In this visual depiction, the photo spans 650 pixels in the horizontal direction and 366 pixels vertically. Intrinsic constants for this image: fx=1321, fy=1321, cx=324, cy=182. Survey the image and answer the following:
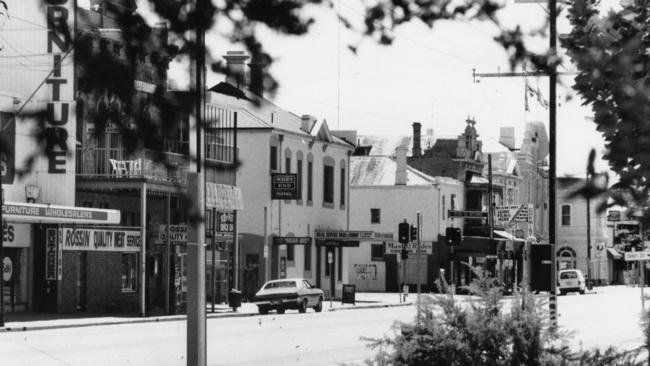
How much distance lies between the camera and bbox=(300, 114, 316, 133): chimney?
63763 millimetres

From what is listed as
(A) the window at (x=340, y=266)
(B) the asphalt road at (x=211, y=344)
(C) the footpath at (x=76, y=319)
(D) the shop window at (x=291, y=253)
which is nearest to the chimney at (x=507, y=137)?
(A) the window at (x=340, y=266)

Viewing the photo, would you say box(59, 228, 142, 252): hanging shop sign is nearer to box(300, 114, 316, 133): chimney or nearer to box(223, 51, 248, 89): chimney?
box(300, 114, 316, 133): chimney

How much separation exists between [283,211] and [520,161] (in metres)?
45.3

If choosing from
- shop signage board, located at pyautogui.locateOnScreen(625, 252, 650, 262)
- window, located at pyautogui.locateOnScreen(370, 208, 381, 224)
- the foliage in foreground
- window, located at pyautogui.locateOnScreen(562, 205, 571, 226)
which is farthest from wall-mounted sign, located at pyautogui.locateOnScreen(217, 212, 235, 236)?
window, located at pyautogui.locateOnScreen(562, 205, 571, 226)

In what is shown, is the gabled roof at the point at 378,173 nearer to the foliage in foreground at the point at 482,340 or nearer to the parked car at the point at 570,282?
the parked car at the point at 570,282

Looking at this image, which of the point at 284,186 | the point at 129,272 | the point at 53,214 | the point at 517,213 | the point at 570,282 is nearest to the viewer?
the point at 53,214

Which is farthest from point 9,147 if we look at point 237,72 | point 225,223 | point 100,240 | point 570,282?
point 570,282

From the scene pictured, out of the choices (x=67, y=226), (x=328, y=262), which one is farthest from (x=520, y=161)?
(x=67, y=226)

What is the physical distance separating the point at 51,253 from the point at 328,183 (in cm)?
2796

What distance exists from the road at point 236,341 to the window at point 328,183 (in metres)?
24.4

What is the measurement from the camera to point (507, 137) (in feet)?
357

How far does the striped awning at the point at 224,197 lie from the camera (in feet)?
145

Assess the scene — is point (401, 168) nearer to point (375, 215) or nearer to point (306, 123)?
point (375, 215)

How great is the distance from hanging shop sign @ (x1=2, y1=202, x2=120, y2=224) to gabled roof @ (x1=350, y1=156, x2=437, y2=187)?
42484mm
